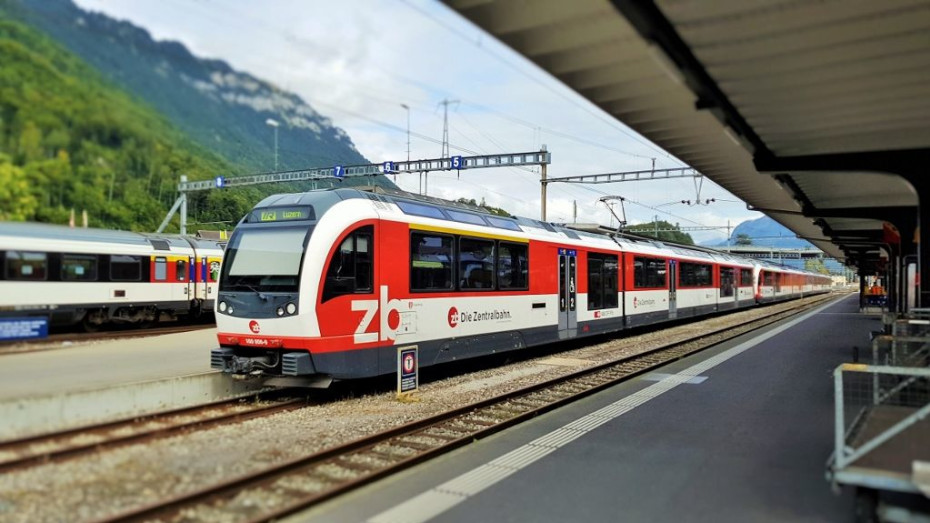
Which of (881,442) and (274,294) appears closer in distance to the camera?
(881,442)

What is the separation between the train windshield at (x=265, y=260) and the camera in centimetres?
813

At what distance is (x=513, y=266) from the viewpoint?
12.0 m

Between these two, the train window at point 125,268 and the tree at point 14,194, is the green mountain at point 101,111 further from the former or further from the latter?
the train window at point 125,268

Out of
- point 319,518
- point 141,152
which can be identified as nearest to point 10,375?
point 141,152

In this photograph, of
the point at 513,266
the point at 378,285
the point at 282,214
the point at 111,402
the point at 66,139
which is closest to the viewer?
the point at 66,139

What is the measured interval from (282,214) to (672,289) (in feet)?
50.7

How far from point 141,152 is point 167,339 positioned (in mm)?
10231

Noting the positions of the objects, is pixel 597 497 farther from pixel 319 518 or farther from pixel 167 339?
pixel 167 339

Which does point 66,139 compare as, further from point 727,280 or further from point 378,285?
point 727,280

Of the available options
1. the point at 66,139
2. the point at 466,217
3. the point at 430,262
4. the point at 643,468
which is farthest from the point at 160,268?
the point at 643,468

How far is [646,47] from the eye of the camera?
225 inches

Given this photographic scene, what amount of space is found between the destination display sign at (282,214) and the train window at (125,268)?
6.58ft

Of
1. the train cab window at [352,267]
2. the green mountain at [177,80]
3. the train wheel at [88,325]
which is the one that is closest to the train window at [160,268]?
the train wheel at [88,325]

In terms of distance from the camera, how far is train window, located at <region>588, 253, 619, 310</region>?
1514 cm
